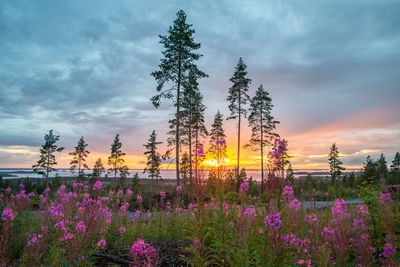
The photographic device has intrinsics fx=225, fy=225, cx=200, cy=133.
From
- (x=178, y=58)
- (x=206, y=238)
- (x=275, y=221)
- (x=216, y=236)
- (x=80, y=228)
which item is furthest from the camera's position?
(x=178, y=58)

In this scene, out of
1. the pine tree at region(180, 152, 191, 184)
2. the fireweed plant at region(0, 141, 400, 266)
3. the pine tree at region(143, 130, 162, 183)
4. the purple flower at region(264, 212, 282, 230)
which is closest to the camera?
the purple flower at region(264, 212, 282, 230)

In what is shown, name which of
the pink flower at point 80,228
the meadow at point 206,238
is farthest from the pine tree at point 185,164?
the pink flower at point 80,228

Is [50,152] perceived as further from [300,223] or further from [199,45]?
[300,223]

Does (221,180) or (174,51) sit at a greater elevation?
(174,51)

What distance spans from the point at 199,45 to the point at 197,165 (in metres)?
21.6

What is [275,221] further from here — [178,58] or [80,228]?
[178,58]

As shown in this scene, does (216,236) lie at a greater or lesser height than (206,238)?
greater

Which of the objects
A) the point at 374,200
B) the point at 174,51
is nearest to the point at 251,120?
the point at 174,51

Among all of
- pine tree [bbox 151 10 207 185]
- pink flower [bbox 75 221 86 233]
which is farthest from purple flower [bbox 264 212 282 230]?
pine tree [bbox 151 10 207 185]

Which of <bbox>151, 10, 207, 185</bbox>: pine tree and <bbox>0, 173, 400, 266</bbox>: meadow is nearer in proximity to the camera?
<bbox>0, 173, 400, 266</bbox>: meadow

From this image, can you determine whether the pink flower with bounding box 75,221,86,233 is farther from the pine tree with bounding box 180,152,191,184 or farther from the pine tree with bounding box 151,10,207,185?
the pine tree with bounding box 151,10,207,185

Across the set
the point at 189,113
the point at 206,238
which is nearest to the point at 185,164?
the point at 189,113

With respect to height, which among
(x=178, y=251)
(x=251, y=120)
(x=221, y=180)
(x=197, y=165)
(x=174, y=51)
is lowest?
(x=178, y=251)

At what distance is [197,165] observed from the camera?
4234 mm
